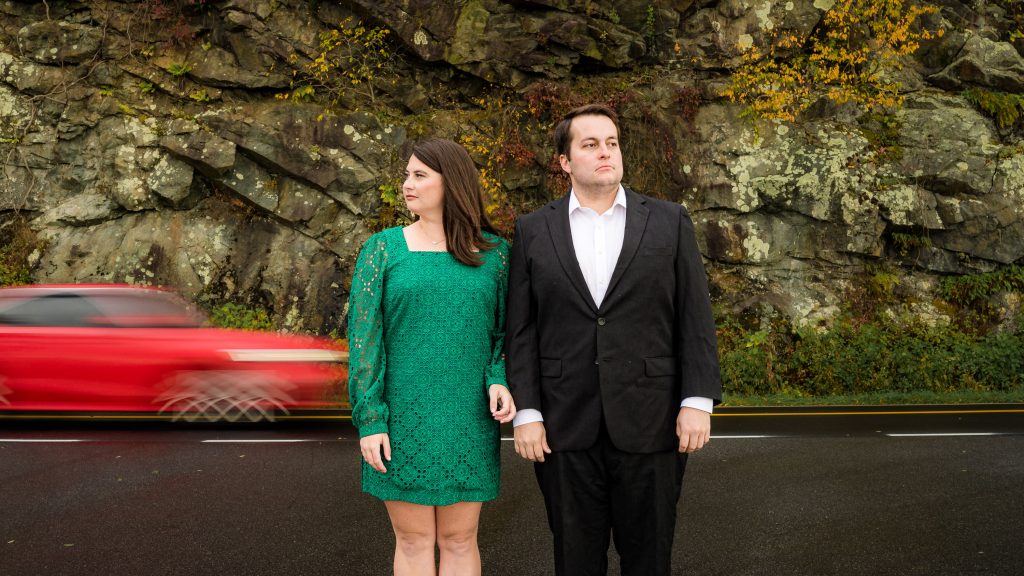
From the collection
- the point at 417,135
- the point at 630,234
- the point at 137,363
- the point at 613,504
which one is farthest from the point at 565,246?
the point at 417,135

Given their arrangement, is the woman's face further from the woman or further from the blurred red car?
the blurred red car

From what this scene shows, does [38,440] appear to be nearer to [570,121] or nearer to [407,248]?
[407,248]

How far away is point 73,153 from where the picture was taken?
12.7m

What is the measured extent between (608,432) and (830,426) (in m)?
6.29

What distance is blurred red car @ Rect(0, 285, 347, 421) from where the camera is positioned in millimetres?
6988

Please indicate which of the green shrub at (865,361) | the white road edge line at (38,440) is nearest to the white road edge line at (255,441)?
the white road edge line at (38,440)

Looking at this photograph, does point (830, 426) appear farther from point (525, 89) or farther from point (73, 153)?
point (73, 153)

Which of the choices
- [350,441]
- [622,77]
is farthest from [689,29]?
[350,441]

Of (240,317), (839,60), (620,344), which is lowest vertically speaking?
(240,317)

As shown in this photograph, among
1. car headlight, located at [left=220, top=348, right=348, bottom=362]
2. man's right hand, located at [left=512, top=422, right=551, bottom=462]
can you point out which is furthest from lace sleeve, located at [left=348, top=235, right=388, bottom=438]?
car headlight, located at [left=220, top=348, right=348, bottom=362]

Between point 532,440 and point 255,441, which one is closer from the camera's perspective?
point 532,440

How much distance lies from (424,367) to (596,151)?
3.53ft

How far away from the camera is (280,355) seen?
716 cm

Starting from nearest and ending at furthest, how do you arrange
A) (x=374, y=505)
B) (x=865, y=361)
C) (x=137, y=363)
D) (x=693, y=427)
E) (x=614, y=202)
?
1. (x=693, y=427)
2. (x=614, y=202)
3. (x=374, y=505)
4. (x=137, y=363)
5. (x=865, y=361)
